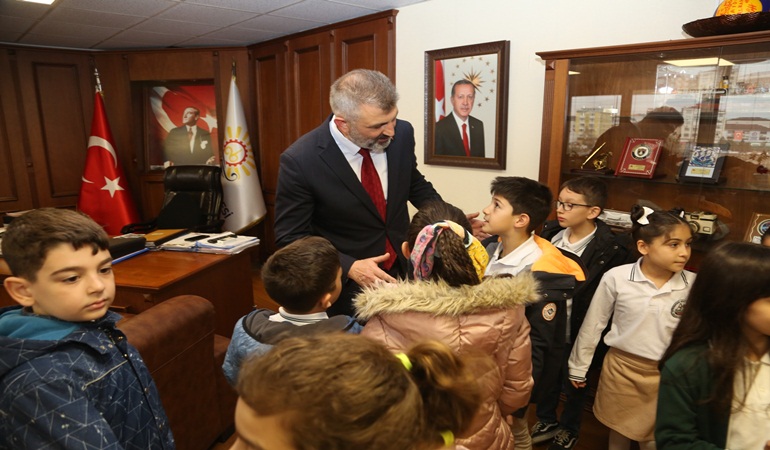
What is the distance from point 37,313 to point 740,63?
Result: 2.76m

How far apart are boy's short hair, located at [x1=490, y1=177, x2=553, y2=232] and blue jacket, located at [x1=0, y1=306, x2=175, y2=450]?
57.9 inches

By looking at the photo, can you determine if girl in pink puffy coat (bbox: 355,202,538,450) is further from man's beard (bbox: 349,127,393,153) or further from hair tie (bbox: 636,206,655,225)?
hair tie (bbox: 636,206,655,225)

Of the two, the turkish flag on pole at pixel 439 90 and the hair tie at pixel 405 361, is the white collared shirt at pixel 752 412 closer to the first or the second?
the hair tie at pixel 405 361

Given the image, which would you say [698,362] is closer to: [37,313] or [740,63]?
[37,313]

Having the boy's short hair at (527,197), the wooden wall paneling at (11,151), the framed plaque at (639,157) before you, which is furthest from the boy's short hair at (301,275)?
the wooden wall paneling at (11,151)

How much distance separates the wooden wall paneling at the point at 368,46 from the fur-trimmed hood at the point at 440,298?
2.69 m

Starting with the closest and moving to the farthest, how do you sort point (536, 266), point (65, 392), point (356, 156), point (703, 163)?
point (65, 392)
point (536, 266)
point (356, 156)
point (703, 163)

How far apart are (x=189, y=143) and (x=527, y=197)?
4542mm

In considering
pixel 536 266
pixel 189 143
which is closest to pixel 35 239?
pixel 536 266

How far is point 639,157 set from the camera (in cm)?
247

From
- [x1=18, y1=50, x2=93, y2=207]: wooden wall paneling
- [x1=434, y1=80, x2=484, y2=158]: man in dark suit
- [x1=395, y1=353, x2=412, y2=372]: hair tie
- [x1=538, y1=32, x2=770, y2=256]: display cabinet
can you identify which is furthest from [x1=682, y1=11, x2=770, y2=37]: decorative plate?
[x1=18, y1=50, x2=93, y2=207]: wooden wall paneling

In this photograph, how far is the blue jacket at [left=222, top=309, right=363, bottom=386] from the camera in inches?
53.7

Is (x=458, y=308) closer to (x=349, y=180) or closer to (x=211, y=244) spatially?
(x=349, y=180)

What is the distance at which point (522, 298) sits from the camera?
1349 mm
